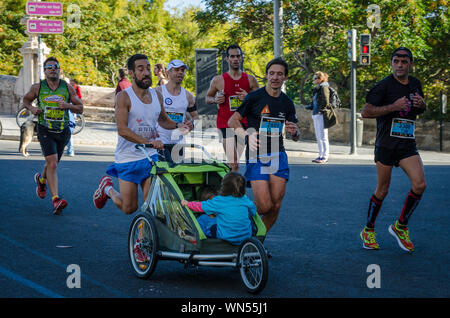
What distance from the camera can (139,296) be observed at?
5.53m

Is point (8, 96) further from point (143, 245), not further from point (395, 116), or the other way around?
point (143, 245)

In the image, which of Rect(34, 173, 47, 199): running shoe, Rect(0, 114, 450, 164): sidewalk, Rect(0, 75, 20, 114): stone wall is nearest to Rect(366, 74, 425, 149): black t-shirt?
Rect(34, 173, 47, 199): running shoe

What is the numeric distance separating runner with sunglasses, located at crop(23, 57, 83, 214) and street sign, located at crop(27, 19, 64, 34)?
945 centimetres

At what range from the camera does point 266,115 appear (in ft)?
23.7

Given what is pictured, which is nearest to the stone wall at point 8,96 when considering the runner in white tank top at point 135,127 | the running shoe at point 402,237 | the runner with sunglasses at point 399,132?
the runner in white tank top at point 135,127

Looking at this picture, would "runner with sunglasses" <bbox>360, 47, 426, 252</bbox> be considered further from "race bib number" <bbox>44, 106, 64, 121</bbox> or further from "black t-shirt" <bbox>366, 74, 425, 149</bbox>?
"race bib number" <bbox>44, 106, 64, 121</bbox>

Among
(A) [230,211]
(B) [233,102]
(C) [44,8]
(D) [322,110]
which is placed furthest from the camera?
(C) [44,8]

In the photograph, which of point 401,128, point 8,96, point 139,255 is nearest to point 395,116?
point 401,128

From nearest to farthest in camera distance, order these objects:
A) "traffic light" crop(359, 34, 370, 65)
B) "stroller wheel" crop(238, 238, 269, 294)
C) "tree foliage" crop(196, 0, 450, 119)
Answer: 1. "stroller wheel" crop(238, 238, 269, 294)
2. "traffic light" crop(359, 34, 370, 65)
3. "tree foliage" crop(196, 0, 450, 119)

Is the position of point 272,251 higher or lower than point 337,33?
lower

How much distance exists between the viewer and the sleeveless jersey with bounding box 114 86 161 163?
7.25m

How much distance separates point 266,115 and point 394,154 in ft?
4.59

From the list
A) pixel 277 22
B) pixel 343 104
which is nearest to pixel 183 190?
pixel 277 22

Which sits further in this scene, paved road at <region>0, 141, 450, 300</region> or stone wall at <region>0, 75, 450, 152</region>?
stone wall at <region>0, 75, 450, 152</region>
